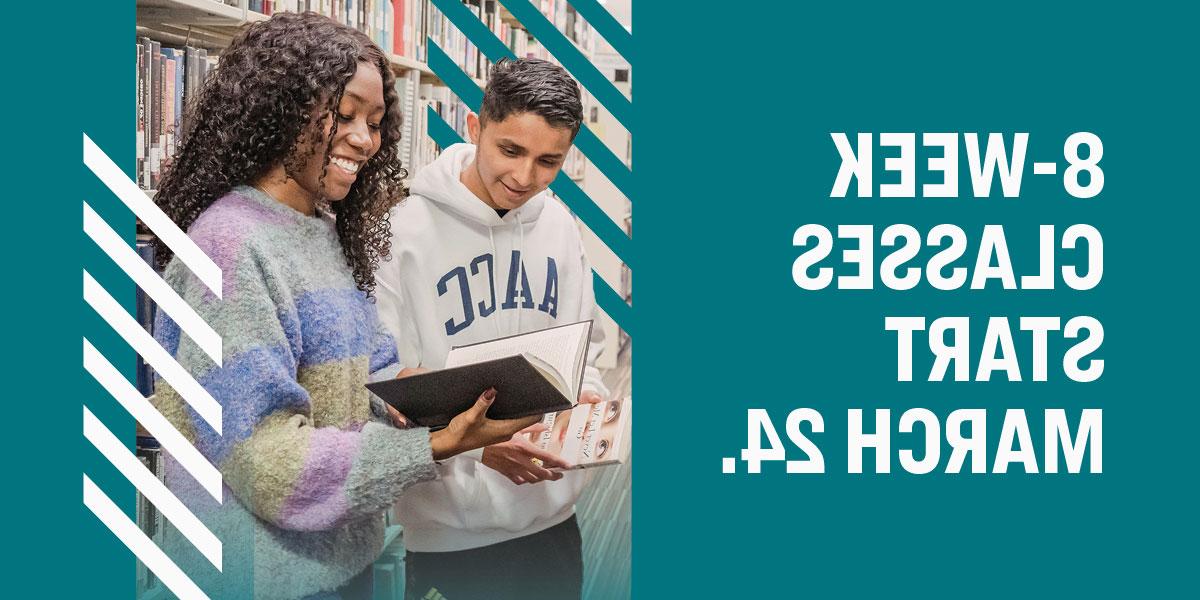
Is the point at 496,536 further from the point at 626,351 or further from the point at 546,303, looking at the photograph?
the point at 626,351

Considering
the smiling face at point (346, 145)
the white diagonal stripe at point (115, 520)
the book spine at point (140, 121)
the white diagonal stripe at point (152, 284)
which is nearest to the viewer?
the white diagonal stripe at point (152, 284)

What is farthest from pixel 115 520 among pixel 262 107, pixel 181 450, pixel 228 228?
pixel 262 107

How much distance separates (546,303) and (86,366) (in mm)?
708

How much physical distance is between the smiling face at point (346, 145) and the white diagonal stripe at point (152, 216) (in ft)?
0.53

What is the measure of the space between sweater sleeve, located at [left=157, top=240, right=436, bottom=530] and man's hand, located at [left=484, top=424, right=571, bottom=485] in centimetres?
36

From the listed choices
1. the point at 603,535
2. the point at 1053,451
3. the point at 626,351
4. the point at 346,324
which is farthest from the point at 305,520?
the point at 626,351

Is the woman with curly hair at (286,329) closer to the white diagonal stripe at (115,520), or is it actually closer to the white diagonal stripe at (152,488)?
the white diagonal stripe at (152,488)

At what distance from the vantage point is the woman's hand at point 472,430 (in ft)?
4.83

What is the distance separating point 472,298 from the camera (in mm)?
1798

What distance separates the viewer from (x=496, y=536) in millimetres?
1838

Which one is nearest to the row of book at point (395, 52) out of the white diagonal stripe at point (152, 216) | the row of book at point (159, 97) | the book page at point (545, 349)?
the row of book at point (159, 97)

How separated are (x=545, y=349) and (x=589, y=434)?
280 mm

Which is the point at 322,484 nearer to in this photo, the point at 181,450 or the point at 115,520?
the point at 181,450

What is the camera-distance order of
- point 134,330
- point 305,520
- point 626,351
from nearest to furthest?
point 305,520 → point 134,330 → point 626,351
